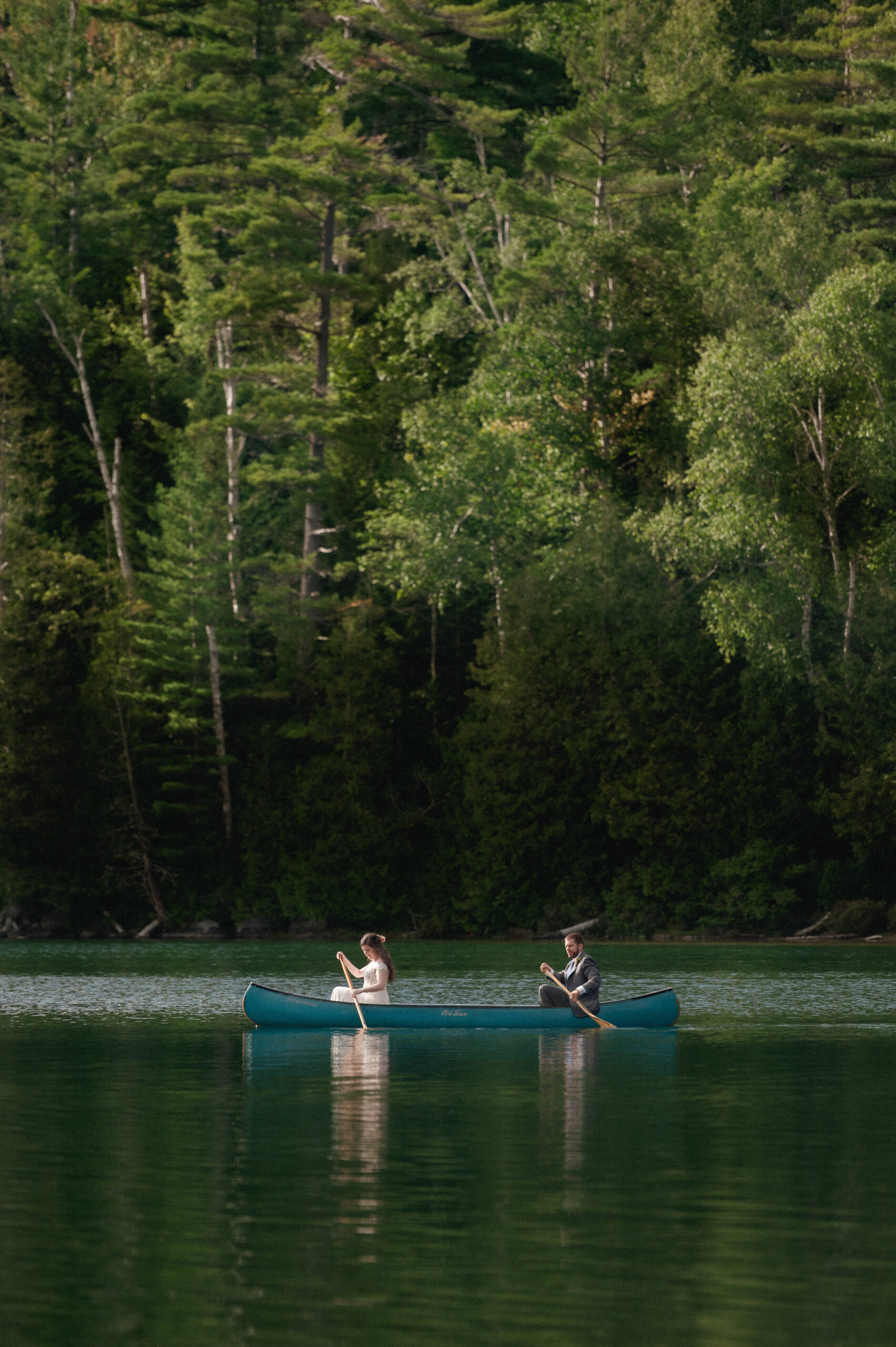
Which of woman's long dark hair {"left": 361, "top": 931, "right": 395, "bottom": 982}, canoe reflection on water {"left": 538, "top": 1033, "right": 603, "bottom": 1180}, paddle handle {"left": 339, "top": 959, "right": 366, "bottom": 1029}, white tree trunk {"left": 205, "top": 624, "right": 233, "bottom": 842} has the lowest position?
canoe reflection on water {"left": 538, "top": 1033, "right": 603, "bottom": 1180}

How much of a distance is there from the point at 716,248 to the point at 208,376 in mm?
15863

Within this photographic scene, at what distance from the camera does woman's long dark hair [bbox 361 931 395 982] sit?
22.4 m

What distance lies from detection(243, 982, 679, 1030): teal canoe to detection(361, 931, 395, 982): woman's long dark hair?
0.56m

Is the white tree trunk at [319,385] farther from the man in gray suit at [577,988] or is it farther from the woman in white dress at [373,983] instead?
the man in gray suit at [577,988]

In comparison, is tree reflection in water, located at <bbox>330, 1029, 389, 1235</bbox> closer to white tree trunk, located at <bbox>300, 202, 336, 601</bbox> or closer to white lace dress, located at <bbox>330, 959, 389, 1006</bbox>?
white lace dress, located at <bbox>330, 959, 389, 1006</bbox>

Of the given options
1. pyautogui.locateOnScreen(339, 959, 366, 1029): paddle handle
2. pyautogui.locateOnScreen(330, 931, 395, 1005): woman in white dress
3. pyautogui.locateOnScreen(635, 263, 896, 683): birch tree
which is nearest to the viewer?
pyautogui.locateOnScreen(339, 959, 366, 1029): paddle handle

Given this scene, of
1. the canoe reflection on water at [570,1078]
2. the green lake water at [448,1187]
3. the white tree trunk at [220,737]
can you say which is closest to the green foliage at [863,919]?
the white tree trunk at [220,737]

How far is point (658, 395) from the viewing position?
180 feet

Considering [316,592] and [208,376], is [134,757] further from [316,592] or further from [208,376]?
[208,376]

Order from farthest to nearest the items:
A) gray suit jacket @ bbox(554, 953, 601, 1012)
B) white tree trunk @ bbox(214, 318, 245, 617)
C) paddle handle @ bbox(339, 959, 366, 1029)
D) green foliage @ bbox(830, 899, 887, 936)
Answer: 1. white tree trunk @ bbox(214, 318, 245, 617)
2. green foliage @ bbox(830, 899, 887, 936)
3. gray suit jacket @ bbox(554, 953, 601, 1012)
4. paddle handle @ bbox(339, 959, 366, 1029)

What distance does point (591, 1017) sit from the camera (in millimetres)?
23031

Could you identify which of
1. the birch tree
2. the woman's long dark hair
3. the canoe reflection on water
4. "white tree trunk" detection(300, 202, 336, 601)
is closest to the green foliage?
the birch tree

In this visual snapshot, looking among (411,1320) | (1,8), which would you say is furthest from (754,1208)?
(1,8)

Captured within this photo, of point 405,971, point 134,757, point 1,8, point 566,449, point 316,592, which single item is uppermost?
point 1,8
